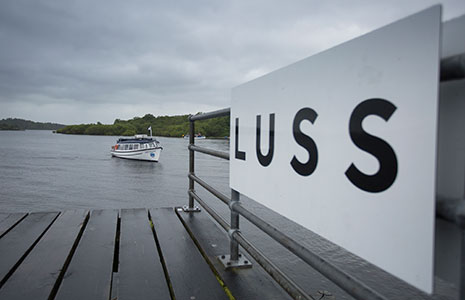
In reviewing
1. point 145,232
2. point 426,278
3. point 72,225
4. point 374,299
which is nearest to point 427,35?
point 426,278

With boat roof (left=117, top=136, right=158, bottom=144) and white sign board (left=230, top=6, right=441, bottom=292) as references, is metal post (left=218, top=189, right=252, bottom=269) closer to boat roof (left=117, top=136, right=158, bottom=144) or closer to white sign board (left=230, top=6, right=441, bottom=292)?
white sign board (left=230, top=6, right=441, bottom=292)

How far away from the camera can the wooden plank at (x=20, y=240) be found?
6.13ft

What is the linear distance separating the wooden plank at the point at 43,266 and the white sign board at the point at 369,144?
124 centimetres

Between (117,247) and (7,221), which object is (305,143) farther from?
(7,221)

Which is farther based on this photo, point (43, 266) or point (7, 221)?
point (7, 221)

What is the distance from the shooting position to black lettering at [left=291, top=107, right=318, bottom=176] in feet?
3.68

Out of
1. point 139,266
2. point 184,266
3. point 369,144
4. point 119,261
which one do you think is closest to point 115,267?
point 119,261

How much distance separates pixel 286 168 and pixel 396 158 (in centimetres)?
56

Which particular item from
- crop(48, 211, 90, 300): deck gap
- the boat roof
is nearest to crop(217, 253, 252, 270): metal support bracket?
crop(48, 211, 90, 300): deck gap

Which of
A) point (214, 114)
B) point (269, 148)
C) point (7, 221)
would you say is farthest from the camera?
point (7, 221)

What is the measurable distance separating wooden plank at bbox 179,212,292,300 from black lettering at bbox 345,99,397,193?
91 centimetres

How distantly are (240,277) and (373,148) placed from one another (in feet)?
3.89

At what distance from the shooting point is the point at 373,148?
2.83ft

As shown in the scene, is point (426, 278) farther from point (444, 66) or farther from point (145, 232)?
point (145, 232)
